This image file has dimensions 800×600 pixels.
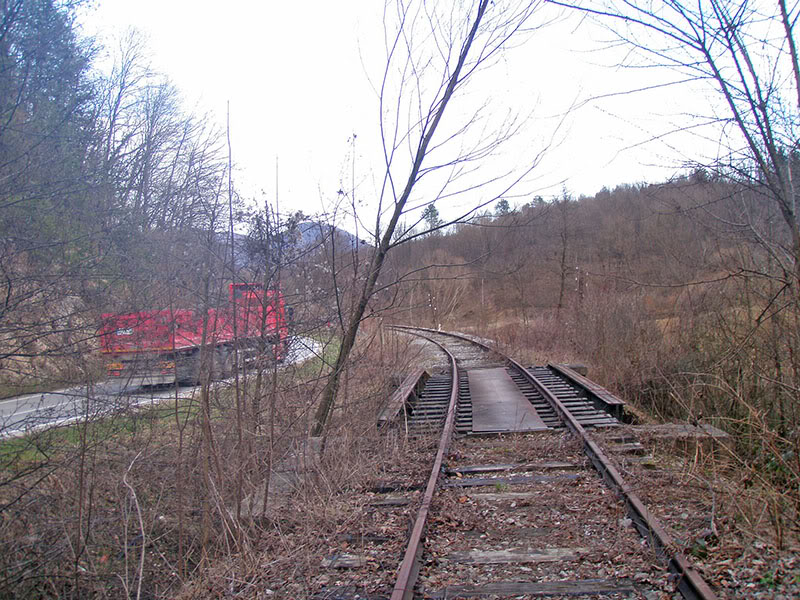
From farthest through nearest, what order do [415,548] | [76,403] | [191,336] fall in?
[191,336]
[76,403]
[415,548]

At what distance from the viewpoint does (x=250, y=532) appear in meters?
4.70

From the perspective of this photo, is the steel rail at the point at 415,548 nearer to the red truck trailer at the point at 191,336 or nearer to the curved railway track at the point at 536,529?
the curved railway track at the point at 536,529

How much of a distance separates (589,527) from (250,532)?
2.60m

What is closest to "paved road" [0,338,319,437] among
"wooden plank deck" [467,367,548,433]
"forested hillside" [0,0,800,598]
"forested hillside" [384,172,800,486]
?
"forested hillside" [0,0,800,598]

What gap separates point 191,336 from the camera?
8.61 metres

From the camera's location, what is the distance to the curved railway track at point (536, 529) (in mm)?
3375

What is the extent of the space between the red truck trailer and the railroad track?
7.59ft

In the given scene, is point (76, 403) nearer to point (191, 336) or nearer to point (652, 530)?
point (191, 336)

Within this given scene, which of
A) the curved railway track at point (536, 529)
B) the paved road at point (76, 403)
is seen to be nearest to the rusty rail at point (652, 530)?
the curved railway track at point (536, 529)

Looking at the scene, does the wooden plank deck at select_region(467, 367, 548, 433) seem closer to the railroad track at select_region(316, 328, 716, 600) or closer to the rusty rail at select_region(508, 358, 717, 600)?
the railroad track at select_region(316, 328, 716, 600)

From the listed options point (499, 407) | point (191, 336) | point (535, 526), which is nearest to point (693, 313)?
point (499, 407)

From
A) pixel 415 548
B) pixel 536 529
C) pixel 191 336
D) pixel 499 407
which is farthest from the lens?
pixel 499 407

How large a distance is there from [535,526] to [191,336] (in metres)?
5.99

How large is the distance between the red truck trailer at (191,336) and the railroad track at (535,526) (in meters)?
2.31
